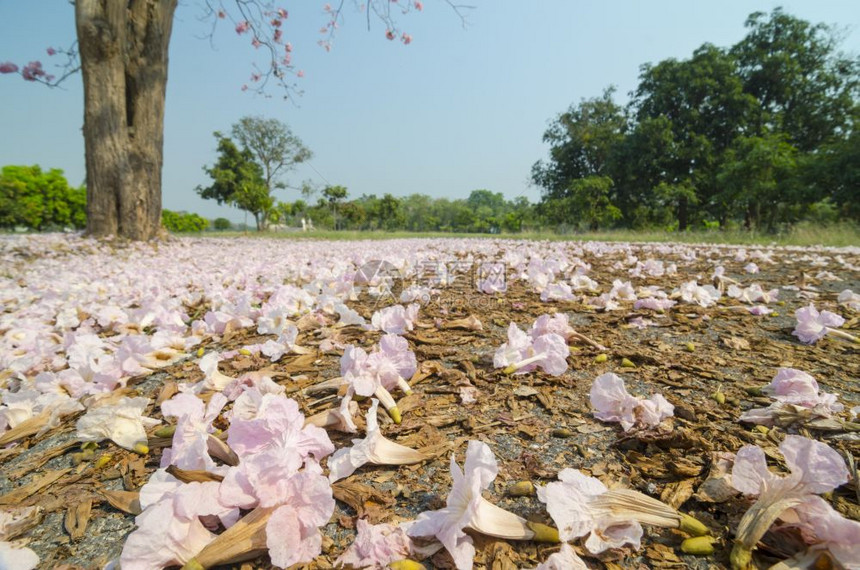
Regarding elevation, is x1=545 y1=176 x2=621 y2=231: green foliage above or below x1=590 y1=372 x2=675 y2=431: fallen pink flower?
above

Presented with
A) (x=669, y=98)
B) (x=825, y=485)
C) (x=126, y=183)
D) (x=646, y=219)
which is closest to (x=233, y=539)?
(x=825, y=485)

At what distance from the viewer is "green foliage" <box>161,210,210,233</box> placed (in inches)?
1437

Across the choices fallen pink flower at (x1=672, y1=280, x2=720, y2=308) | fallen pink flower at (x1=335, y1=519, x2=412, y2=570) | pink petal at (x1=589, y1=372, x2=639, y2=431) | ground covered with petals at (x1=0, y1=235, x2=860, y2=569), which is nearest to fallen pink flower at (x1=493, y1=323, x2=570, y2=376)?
ground covered with petals at (x1=0, y1=235, x2=860, y2=569)

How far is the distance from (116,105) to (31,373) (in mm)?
8091

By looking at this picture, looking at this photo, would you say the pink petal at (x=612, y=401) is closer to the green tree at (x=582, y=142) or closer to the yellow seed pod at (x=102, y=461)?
the yellow seed pod at (x=102, y=461)

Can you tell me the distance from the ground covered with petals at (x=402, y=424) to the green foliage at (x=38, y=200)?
2367 cm

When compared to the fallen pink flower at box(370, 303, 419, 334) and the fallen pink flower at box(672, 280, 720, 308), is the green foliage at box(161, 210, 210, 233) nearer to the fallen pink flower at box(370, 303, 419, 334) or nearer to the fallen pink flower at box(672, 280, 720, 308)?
the fallen pink flower at box(370, 303, 419, 334)

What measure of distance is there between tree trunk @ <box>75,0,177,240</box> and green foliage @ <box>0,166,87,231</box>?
15269 mm

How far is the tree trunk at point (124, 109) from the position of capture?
23.2 ft

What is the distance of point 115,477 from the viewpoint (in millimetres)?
1017

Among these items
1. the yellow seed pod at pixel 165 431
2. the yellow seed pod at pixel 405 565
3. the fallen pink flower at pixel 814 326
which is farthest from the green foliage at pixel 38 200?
the fallen pink flower at pixel 814 326

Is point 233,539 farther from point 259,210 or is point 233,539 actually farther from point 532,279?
point 259,210

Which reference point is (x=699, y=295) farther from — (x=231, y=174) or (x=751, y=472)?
(x=231, y=174)

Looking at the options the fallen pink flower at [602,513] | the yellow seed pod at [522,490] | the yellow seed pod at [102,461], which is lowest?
the yellow seed pod at [102,461]
